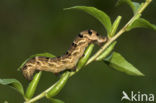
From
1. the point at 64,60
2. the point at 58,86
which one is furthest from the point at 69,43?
the point at 58,86

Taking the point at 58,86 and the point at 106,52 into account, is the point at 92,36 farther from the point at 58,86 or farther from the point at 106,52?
the point at 58,86

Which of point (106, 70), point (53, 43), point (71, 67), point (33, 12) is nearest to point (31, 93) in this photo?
point (71, 67)

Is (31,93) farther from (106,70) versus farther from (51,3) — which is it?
(51,3)

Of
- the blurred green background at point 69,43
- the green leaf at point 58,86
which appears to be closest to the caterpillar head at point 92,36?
the green leaf at point 58,86

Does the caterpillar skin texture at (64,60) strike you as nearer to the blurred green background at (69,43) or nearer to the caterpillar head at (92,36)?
the caterpillar head at (92,36)

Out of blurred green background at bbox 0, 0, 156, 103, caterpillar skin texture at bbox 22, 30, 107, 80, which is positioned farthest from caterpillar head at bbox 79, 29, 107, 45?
blurred green background at bbox 0, 0, 156, 103

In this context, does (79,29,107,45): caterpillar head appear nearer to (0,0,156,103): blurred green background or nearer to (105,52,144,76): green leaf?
(105,52,144,76): green leaf

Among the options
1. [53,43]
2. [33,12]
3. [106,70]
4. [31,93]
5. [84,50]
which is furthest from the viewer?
[33,12]
